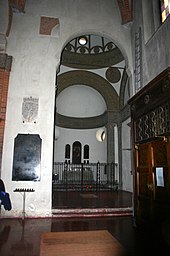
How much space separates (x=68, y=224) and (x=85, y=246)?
1.61 m

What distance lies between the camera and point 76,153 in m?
16.8

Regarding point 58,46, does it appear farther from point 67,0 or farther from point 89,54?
point 89,54

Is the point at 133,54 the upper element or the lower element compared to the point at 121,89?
lower

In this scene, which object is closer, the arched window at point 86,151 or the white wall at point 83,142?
the white wall at point 83,142

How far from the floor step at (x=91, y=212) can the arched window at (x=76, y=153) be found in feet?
33.9

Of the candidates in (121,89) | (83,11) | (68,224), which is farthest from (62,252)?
(121,89)

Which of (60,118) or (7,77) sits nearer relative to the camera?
(7,77)

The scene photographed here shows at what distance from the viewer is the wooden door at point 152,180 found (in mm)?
4230

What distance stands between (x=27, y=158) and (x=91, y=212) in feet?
7.90

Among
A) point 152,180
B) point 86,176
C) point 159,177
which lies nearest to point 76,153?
point 86,176

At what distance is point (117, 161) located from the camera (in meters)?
13.2

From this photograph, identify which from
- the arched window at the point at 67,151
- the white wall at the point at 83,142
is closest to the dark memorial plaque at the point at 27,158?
the white wall at the point at 83,142

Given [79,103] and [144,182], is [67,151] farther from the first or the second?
[144,182]

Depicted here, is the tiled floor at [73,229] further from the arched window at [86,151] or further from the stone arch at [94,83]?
the arched window at [86,151]
